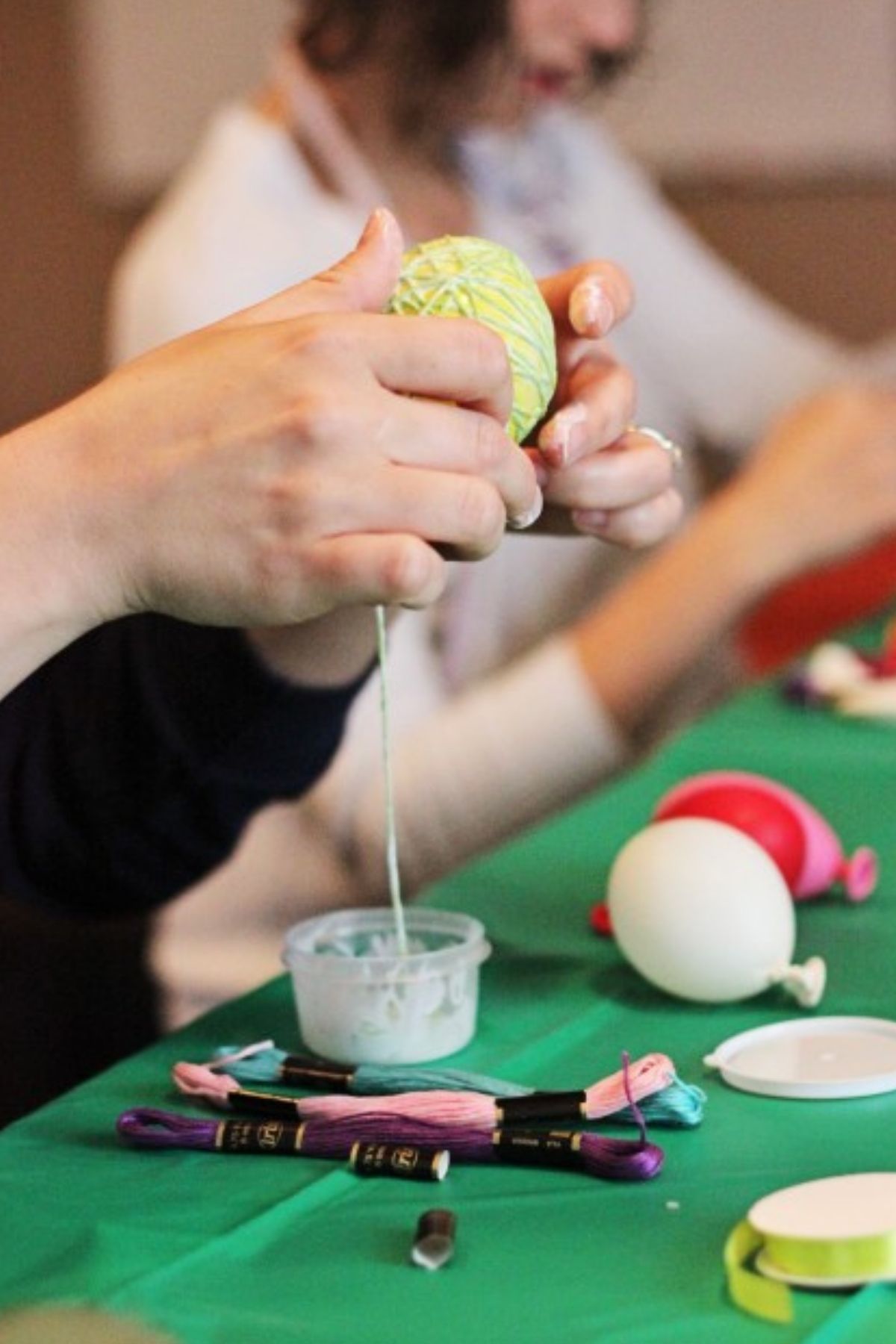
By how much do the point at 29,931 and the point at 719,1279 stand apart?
67.2 inches

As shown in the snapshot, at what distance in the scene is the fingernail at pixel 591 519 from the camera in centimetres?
99

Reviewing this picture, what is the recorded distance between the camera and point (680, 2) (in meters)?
2.76

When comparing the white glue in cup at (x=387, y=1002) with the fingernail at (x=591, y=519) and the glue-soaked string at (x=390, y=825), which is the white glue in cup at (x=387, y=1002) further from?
the fingernail at (x=591, y=519)

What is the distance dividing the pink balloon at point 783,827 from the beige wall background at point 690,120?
61.4 inches

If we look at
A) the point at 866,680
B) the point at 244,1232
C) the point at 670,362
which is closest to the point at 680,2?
the point at 670,362

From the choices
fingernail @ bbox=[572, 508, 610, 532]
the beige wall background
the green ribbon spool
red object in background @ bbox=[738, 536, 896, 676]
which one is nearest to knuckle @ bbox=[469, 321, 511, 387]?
fingernail @ bbox=[572, 508, 610, 532]

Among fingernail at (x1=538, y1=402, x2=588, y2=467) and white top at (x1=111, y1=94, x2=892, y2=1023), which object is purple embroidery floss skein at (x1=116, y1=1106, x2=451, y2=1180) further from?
white top at (x1=111, y1=94, x2=892, y2=1023)

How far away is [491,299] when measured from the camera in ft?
2.69

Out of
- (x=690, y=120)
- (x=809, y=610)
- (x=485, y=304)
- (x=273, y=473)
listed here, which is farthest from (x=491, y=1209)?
(x=690, y=120)

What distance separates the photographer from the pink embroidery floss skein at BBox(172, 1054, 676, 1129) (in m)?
0.72

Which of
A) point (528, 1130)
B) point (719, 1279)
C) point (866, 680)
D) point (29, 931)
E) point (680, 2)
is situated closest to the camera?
point (719, 1279)

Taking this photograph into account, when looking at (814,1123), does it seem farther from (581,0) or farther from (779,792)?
(581,0)

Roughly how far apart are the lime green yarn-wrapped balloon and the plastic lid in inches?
11.8

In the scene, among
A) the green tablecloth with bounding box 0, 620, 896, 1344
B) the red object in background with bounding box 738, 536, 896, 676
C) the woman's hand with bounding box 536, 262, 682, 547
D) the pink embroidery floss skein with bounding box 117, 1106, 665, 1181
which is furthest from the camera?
the red object in background with bounding box 738, 536, 896, 676
